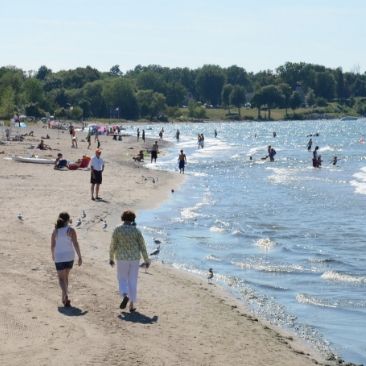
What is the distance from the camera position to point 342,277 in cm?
1656

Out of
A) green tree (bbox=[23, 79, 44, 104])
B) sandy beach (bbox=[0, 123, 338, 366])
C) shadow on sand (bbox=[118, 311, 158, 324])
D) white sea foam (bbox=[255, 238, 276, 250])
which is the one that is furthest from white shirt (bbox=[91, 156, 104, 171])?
green tree (bbox=[23, 79, 44, 104])

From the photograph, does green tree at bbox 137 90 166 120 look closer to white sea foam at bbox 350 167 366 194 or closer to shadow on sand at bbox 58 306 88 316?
white sea foam at bbox 350 167 366 194

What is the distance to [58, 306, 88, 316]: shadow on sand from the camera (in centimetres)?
1115

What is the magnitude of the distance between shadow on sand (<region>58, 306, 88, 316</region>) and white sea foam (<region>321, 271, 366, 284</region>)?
6.73 meters

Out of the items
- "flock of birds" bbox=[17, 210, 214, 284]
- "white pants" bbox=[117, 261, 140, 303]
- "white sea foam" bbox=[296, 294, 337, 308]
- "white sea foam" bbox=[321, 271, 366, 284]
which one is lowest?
"white sea foam" bbox=[321, 271, 366, 284]

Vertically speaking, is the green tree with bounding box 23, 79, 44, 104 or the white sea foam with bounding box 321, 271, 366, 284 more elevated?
the green tree with bounding box 23, 79, 44, 104

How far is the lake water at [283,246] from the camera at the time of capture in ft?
43.9

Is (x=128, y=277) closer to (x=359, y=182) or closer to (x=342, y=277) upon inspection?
(x=342, y=277)

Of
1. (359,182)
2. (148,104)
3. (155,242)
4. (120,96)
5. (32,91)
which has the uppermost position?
(32,91)

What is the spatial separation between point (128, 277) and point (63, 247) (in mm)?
1056

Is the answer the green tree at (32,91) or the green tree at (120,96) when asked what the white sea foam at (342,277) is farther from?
the green tree at (120,96)

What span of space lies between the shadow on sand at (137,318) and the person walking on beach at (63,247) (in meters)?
0.84

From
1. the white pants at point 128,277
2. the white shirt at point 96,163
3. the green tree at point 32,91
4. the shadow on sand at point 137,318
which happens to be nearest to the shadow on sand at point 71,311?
the shadow on sand at point 137,318

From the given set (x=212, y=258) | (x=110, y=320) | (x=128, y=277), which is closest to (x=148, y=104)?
(x=212, y=258)
